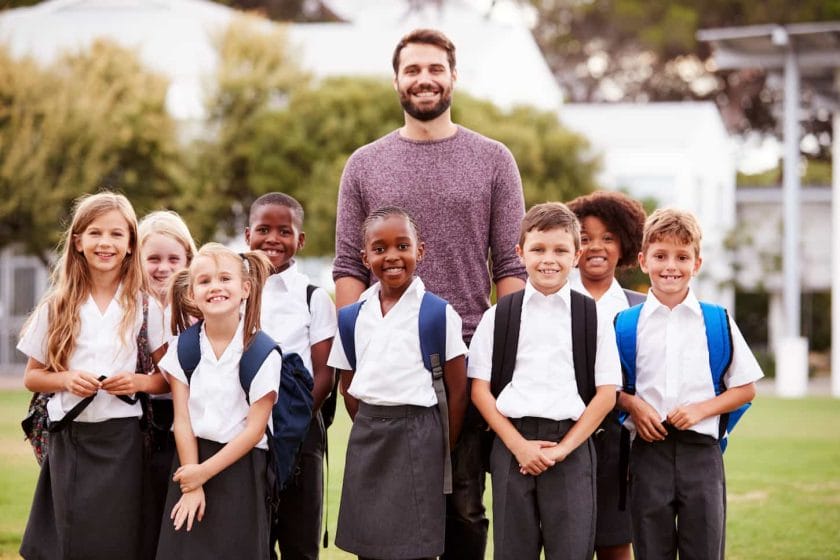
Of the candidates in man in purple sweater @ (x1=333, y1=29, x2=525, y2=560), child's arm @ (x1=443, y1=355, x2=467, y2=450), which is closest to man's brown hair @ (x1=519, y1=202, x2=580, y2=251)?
man in purple sweater @ (x1=333, y1=29, x2=525, y2=560)

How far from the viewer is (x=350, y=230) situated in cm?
471

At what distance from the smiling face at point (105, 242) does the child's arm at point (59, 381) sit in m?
0.44

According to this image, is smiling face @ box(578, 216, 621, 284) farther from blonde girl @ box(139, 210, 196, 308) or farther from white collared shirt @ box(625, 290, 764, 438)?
blonde girl @ box(139, 210, 196, 308)

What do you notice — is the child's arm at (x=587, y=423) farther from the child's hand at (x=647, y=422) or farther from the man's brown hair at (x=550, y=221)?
the man's brown hair at (x=550, y=221)

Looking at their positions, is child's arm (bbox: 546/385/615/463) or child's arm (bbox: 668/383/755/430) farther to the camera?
child's arm (bbox: 668/383/755/430)

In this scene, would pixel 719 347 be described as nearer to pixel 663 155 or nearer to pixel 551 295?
pixel 551 295

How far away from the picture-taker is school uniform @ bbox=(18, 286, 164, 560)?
431cm

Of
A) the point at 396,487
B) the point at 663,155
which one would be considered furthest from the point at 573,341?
the point at 663,155

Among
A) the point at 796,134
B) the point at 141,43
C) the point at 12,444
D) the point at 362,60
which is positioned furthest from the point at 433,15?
the point at 12,444

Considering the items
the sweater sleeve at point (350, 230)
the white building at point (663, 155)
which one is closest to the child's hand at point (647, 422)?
the sweater sleeve at point (350, 230)

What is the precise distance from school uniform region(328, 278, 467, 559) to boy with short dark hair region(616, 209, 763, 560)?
751 mm

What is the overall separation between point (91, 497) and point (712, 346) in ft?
7.99

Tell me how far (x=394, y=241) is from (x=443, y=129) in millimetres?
663

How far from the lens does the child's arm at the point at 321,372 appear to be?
4.63m
